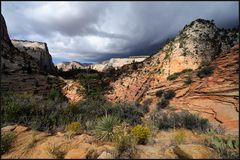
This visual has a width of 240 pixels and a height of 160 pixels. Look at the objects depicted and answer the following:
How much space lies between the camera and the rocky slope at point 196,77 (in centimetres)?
1327

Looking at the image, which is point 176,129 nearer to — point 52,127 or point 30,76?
point 52,127

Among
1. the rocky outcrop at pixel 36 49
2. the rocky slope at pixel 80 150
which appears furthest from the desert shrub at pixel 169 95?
the rocky outcrop at pixel 36 49

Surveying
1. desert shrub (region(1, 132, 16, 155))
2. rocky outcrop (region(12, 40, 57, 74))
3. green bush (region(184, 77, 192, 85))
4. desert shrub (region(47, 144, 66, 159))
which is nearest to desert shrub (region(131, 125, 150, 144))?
desert shrub (region(47, 144, 66, 159))

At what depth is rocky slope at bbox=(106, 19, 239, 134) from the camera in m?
13.3

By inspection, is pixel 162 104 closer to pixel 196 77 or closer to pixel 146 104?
pixel 146 104

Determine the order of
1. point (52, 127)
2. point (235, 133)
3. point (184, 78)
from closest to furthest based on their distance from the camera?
point (52, 127), point (235, 133), point (184, 78)

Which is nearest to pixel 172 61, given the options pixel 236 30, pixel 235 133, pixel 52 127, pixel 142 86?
pixel 142 86

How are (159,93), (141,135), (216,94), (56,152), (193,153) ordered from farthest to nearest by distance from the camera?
1. (159,93)
2. (216,94)
3. (141,135)
4. (56,152)
5. (193,153)

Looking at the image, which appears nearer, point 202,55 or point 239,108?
point 239,108

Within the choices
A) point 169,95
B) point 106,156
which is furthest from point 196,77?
point 106,156

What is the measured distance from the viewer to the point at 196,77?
1764 centimetres

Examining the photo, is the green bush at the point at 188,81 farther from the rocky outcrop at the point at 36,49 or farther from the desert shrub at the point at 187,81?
the rocky outcrop at the point at 36,49

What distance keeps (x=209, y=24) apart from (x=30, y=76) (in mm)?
25379

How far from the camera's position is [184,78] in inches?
735
